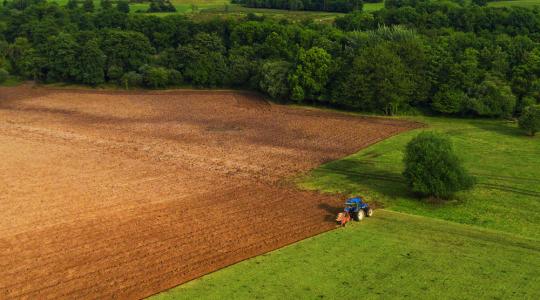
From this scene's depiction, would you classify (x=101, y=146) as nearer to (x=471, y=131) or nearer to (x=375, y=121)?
(x=375, y=121)

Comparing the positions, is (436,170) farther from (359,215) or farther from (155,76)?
(155,76)

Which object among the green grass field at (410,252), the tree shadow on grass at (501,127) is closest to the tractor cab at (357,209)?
the green grass field at (410,252)

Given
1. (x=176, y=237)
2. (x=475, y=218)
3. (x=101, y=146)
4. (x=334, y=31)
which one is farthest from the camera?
(x=334, y=31)

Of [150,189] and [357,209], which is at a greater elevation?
[357,209]

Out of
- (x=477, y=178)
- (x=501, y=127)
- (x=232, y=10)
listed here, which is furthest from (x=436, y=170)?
(x=232, y=10)

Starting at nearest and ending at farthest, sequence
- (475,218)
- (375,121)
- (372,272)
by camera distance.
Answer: (372,272)
(475,218)
(375,121)

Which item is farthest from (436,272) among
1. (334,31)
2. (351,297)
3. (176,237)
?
(334,31)
